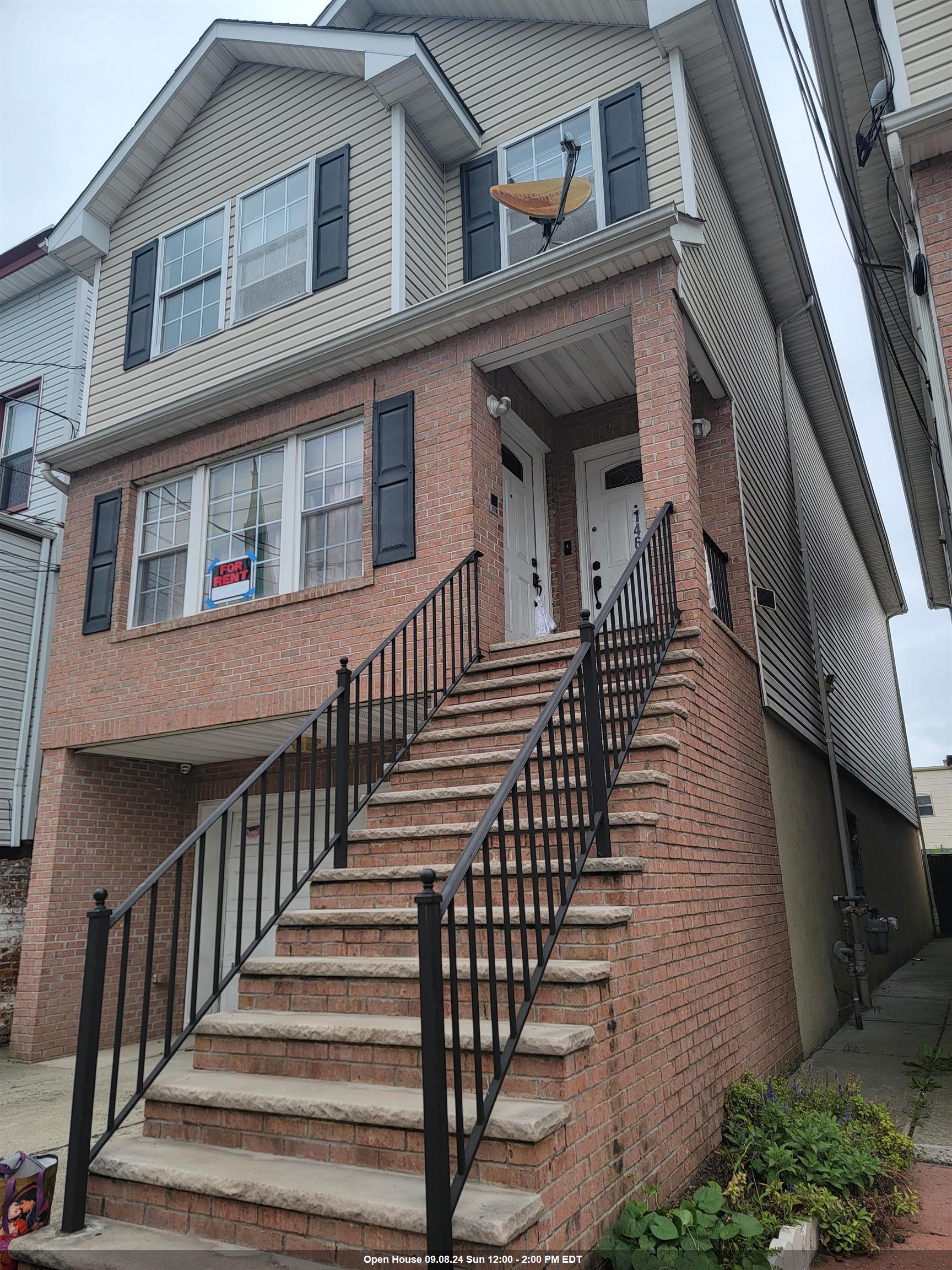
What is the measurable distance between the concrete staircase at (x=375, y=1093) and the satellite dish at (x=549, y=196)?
5.12m

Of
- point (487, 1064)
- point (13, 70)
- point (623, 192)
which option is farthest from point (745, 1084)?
point (13, 70)

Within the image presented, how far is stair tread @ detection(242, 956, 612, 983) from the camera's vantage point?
3340mm

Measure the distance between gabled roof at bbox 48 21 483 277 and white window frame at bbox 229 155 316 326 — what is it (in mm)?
995

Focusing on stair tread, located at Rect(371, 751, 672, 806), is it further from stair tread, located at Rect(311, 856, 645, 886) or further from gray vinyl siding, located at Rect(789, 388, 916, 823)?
gray vinyl siding, located at Rect(789, 388, 916, 823)

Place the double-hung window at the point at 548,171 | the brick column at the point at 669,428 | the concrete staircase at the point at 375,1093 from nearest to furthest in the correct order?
the concrete staircase at the point at 375,1093
the brick column at the point at 669,428
the double-hung window at the point at 548,171

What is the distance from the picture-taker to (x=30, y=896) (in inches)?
320

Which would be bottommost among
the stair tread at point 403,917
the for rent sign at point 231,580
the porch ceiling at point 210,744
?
the stair tread at point 403,917

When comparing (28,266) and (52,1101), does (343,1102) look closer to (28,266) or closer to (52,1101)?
(52,1101)

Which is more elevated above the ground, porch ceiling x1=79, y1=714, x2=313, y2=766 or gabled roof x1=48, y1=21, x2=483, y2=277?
gabled roof x1=48, y1=21, x2=483, y2=277

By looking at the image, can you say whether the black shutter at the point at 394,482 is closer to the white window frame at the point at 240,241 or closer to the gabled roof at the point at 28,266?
the white window frame at the point at 240,241

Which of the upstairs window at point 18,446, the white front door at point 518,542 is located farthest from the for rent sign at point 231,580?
the upstairs window at point 18,446

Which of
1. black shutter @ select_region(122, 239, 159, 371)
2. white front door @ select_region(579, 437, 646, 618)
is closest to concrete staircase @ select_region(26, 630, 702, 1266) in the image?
white front door @ select_region(579, 437, 646, 618)

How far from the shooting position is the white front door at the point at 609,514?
820 cm

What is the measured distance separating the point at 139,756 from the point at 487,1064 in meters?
6.70
